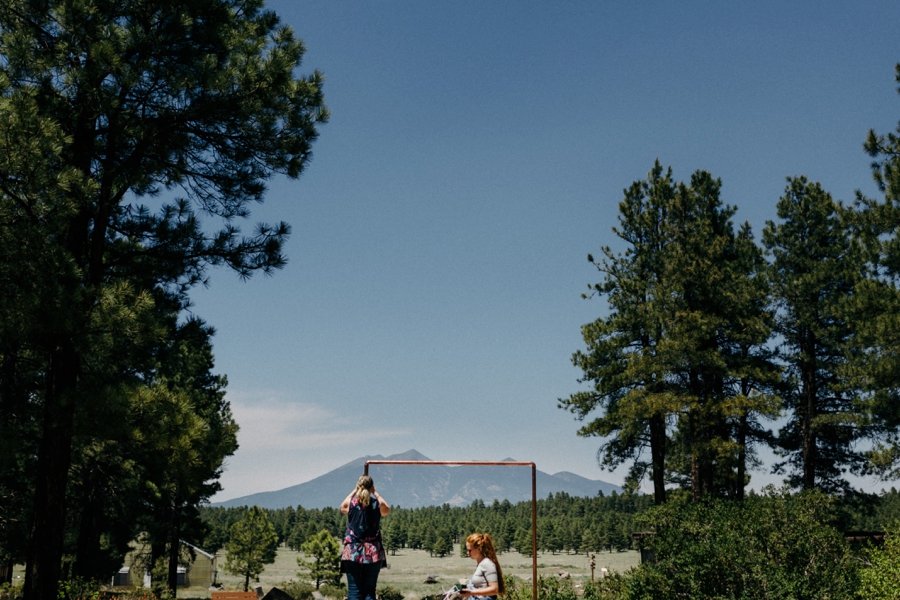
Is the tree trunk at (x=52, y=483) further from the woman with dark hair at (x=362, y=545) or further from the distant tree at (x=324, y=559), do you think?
the distant tree at (x=324, y=559)

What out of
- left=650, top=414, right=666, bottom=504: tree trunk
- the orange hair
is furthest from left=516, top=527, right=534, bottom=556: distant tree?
the orange hair

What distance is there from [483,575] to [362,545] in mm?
1625

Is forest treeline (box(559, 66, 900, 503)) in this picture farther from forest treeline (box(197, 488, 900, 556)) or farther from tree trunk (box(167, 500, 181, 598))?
forest treeline (box(197, 488, 900, 556))

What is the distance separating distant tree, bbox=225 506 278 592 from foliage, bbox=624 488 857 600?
38.8 m

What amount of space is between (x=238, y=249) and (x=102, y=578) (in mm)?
22430

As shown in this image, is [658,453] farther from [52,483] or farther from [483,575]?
[52,483]

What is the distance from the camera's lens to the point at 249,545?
151 ft

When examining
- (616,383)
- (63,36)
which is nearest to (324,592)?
(616,383)

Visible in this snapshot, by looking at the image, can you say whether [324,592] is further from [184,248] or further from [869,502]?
[184,248]

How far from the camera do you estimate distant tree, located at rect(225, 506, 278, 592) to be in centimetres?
4591

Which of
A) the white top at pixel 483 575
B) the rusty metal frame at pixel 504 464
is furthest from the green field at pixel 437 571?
the white top at pixel 483 575

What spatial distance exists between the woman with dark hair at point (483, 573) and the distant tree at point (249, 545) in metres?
41.7

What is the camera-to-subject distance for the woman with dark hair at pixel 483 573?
7.87 metres

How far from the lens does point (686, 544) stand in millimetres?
10875
